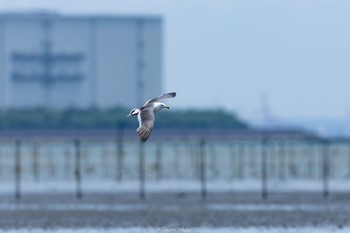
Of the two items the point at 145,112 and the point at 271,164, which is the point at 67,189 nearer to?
the point at 271,164

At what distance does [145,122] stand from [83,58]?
402ft

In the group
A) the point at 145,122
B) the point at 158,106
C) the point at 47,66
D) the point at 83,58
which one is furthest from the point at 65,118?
the point at 145,122

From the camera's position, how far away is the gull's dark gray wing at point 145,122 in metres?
21.2

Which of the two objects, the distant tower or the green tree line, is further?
the distant tower

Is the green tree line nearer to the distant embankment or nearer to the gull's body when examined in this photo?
the distant embankment

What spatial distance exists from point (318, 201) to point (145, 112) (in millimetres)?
22959

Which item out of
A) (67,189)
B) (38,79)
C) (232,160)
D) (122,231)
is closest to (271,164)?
(232,160)

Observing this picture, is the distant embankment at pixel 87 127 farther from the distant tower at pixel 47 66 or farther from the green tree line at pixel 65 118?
the distant tower at pixel 47 66

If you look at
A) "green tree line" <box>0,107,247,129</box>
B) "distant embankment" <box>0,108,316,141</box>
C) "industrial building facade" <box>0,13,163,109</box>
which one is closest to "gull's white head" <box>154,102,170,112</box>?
"distant embankment" <box>0,108,316,141</box>

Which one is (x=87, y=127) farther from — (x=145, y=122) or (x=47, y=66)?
(x=145, y=122)

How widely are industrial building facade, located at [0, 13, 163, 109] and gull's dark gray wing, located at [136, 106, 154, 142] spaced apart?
391ft

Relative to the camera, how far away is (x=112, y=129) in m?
139

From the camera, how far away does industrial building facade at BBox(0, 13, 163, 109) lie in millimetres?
142625

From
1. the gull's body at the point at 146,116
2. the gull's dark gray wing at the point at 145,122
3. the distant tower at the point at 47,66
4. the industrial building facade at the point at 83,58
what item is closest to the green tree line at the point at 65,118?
the industrial building facade at the point at 83,58
